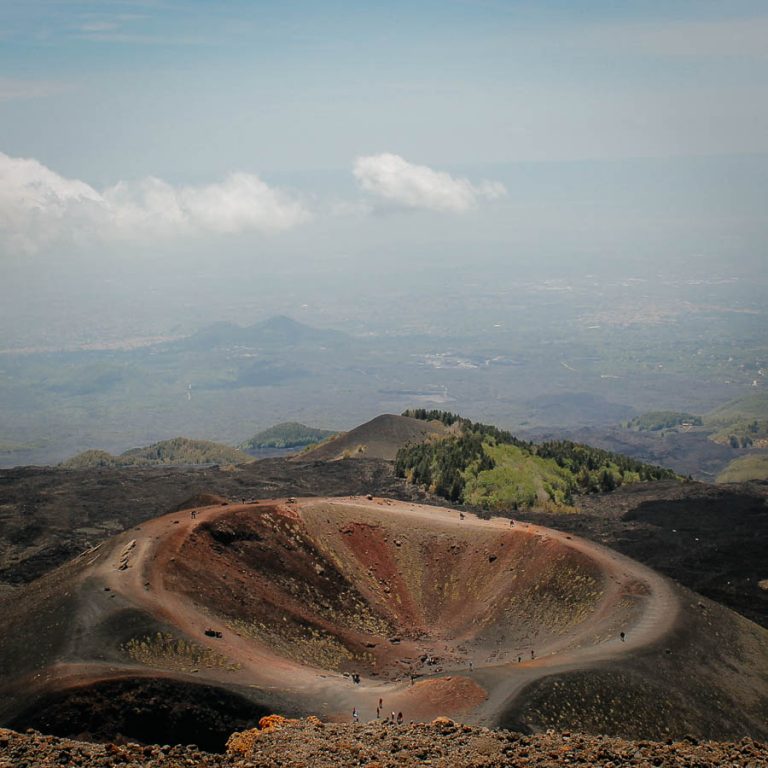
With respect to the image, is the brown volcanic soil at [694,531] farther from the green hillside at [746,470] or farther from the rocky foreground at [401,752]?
the green hillside at [746,470]

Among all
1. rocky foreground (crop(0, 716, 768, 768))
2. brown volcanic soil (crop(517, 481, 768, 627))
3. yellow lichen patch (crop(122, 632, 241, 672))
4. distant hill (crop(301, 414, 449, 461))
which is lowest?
brown volcanic soil (crop(517, 481, 768, 627))

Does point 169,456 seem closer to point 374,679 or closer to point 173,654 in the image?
point 374,679

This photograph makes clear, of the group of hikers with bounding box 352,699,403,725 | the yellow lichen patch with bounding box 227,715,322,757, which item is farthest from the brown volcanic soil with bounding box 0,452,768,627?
the yellow lichen patch with bounding box 227,715,322,757

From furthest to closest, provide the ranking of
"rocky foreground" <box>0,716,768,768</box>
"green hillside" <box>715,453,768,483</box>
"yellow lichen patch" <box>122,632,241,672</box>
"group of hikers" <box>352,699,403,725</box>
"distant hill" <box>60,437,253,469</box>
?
1. "distant hill" <box>60,437,253,469</box>
2. "green hillside" <box>715,453,768,483</box>
3. "yellow lichen patch" <box>122,632,241,672</box>
4. "group of hikers" <box>352,699,403,725</box>
5. "rocky foreground" <box>0,716,768,768</box>

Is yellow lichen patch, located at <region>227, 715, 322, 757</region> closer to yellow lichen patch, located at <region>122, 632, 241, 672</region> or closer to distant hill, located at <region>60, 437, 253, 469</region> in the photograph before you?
yellow lichen patch, located at <region>122, 632, 241, 672</region>

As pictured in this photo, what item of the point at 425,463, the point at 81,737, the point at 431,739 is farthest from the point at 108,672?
the point at 425,463

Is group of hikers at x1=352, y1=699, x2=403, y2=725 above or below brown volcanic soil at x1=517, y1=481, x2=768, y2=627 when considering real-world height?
above

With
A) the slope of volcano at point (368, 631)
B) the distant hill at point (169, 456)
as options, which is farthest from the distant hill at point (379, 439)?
the slope of volcano at point (368, 631)
